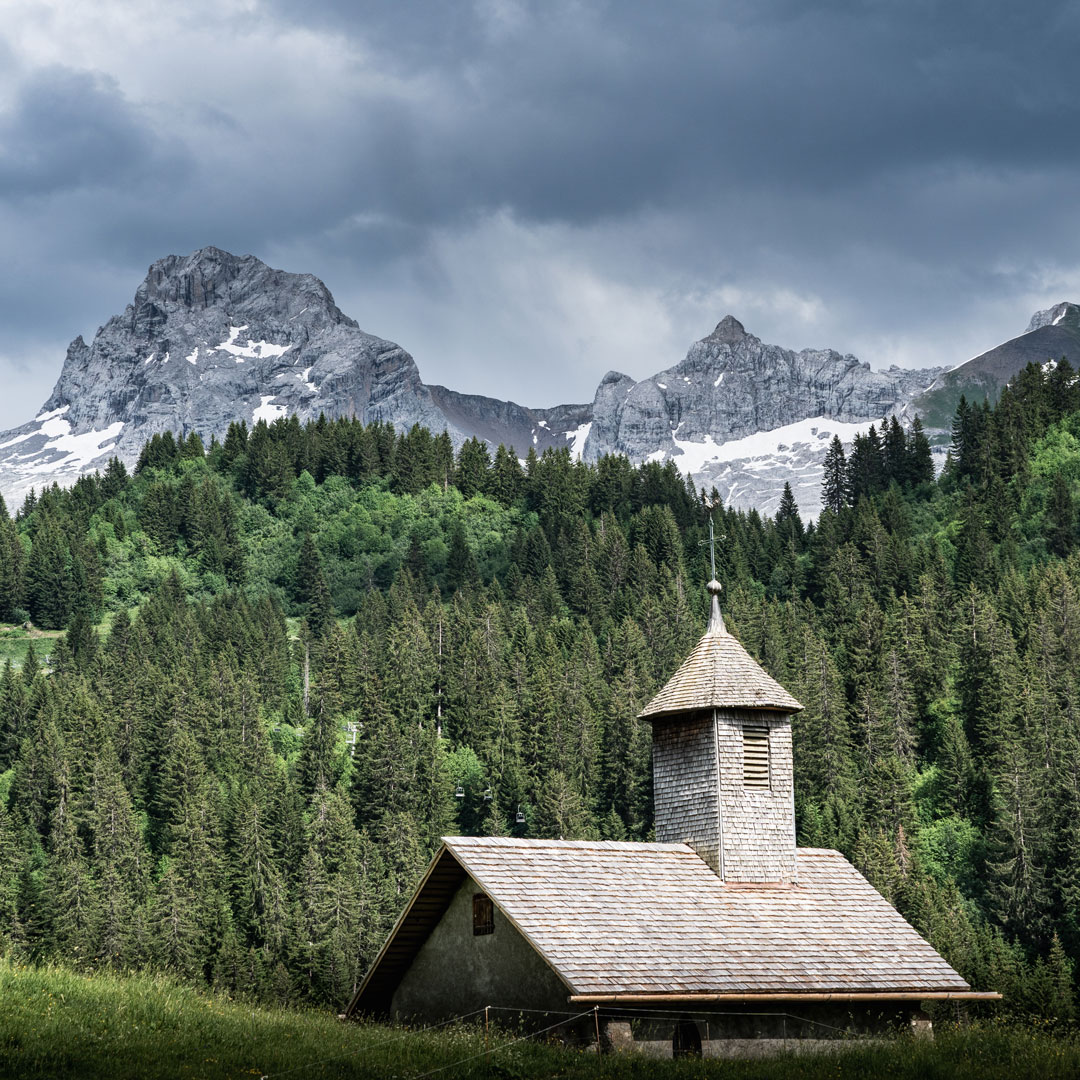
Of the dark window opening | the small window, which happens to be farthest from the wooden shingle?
the dark window opening

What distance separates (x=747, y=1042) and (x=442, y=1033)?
263 inches

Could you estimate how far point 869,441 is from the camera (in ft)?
609

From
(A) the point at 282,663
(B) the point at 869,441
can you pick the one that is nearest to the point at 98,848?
(A) the point at 282,663

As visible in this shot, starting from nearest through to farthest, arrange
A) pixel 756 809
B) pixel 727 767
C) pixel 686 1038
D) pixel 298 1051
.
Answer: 1. pixel 298 1051
2. pixel 686 1038
3. pixel 756 809
4. pixel 727 767

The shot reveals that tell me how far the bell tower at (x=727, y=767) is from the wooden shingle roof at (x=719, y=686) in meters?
0.03

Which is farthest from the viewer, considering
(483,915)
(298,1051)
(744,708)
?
(744,708)

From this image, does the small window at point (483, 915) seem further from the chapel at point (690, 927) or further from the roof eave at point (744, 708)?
the roof eave at point (744, 708)

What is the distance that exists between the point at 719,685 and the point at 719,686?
0.22ft

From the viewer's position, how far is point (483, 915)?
3344cm

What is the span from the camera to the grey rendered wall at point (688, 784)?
1548 inches

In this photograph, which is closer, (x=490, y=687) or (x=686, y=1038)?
(x=686, y=1038)

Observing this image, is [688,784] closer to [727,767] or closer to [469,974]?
[727,767]

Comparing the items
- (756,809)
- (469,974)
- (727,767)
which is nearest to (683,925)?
(469,974)

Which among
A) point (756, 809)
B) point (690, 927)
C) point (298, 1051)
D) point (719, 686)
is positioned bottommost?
point (298, 1051)
